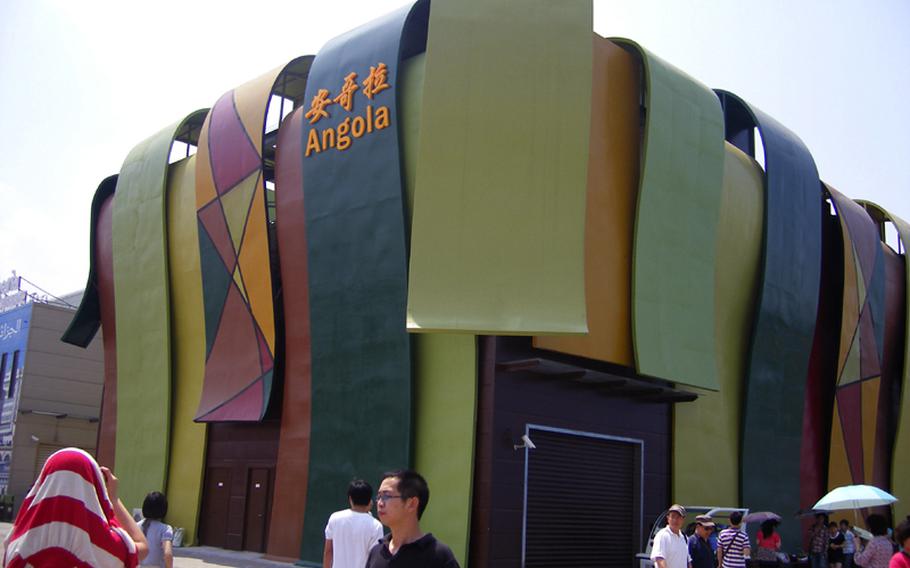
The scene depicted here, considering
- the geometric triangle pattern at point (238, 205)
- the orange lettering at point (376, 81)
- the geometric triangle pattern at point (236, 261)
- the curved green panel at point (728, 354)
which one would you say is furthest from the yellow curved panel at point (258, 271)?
the curved green panel at point (728, 354)

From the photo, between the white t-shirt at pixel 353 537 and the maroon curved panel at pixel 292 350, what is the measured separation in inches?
422

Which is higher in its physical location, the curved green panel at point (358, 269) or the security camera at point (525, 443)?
the curved green panel at point (358, 269)

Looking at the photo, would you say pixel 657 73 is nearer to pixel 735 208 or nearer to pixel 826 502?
pixel 735 208

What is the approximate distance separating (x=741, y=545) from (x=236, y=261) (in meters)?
12.7

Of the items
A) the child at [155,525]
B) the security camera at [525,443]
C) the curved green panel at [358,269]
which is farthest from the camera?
the curved green panel at [358,269]

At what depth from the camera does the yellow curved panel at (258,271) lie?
61.6ft

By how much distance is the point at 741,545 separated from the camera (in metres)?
11.2

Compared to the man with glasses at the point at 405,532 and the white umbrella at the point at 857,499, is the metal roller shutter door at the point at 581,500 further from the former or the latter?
the man with glasses at the point at 405,532

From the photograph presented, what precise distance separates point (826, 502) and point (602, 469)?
4.11 metres

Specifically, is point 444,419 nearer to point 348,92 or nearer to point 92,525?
point 348,92

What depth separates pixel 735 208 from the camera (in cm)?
2050

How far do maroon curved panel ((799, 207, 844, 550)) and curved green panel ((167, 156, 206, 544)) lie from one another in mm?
14692

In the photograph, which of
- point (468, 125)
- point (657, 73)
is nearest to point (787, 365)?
point (657, 73)

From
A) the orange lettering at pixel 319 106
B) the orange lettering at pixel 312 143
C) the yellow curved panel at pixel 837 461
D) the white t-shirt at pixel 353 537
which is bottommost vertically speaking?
the white t-shirt at pixel 353 537
